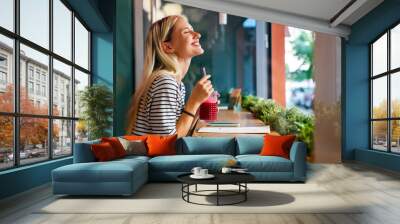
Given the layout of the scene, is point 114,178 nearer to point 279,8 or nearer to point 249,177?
point 249,177

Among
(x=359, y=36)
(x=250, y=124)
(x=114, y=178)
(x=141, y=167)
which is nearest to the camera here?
(x=114, y=178)

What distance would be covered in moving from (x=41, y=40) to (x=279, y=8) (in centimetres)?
468

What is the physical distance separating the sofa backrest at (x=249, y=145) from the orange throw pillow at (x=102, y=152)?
7.15ft

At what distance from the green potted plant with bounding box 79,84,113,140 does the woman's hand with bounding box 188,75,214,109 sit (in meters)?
1.70

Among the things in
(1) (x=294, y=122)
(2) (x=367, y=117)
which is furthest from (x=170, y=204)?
(2) (x=367, y=117)

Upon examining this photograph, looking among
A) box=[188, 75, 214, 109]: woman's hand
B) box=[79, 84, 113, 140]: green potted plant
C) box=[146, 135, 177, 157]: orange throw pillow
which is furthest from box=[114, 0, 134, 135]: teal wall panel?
box=[146, 135, 177, 157]: orange throw pillow

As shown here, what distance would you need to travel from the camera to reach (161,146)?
6742 millimetres

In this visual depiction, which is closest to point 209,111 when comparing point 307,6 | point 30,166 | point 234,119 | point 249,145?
point 234,119

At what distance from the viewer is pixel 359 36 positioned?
9.25 m

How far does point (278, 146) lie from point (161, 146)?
1854 millimetres

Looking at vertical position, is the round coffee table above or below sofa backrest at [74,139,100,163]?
below

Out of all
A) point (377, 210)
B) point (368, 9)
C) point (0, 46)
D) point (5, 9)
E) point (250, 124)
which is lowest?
point (377, 210)

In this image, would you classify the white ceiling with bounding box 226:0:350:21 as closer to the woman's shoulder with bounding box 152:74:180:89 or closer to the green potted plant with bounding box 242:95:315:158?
the green potted plant with bounding box 242:95:315:158

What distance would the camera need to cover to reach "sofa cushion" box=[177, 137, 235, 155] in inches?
272
